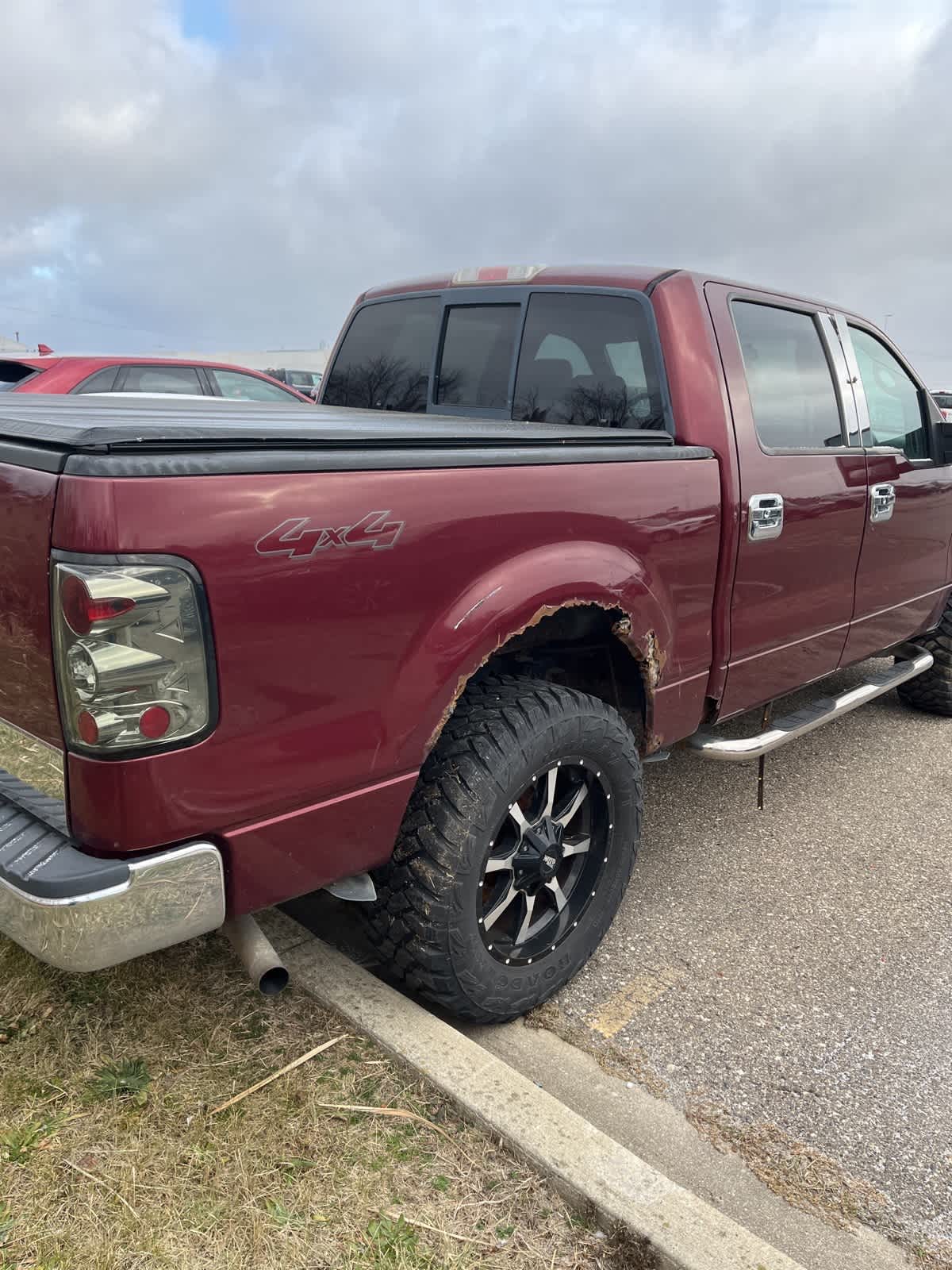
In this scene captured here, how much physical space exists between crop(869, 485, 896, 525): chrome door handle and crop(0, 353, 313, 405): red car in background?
13.7ft

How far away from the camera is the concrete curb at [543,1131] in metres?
1.81

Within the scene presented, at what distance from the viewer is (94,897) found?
5.55 ft

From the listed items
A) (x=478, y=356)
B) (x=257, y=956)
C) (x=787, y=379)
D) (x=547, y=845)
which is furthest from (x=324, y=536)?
(x=787, y=379)

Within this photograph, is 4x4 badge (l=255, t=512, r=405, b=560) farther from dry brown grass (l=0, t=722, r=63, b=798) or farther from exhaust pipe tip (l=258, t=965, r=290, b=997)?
exhaust pipe tip (l=258, t=965, r=290, b=997)

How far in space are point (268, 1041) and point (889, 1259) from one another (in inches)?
55.1

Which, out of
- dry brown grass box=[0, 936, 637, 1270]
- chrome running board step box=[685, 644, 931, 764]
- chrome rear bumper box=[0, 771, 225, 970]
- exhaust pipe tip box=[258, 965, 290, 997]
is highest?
chrome rear bumper box=[0, 771, 225, 970]

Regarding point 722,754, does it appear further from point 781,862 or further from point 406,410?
point 406,410

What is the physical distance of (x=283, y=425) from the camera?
2.07 meters

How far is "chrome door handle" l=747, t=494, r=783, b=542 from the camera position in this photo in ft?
9.91

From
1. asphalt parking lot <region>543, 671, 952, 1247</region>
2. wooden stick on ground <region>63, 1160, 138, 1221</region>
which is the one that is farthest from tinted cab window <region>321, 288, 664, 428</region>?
wooden stick on ground <region>63, 1160, 138, 1221</region>

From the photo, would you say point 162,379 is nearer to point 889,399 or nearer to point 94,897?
point 889,399

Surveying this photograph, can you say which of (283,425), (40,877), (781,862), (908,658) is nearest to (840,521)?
(781,862)

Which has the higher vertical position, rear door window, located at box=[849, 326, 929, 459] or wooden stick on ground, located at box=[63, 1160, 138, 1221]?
rear door window, located at box=[849, 326, 929, 459]

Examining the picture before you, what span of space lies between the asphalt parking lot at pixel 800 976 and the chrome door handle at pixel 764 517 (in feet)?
4.04
